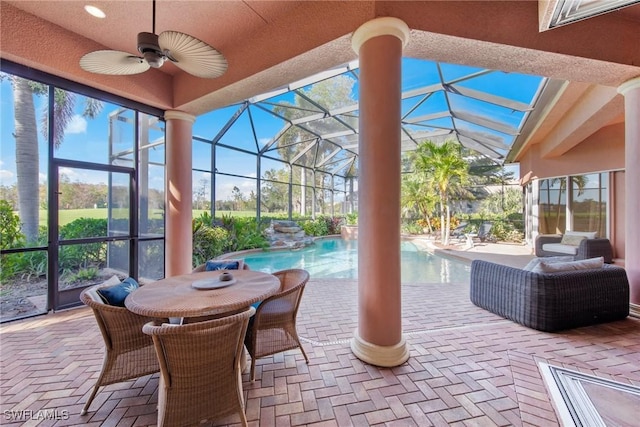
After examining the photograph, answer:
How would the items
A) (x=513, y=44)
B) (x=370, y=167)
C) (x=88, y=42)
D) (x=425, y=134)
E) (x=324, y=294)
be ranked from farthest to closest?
(x=425, y=134) → (x=324, y=294) → (x=88, y=42) → (x=513, y=44) → (x=370, y=167)

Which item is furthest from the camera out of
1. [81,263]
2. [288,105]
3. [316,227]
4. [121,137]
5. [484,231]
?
[316,227]

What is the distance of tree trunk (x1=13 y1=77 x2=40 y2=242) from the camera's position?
3.51 m

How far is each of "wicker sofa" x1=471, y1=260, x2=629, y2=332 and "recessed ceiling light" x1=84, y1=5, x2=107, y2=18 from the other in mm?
5582

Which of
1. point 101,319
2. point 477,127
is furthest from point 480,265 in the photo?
point 477,127

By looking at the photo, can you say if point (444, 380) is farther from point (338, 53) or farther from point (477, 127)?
point (477, 127)

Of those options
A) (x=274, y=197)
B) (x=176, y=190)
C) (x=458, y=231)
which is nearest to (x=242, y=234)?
(x=274, y=197)

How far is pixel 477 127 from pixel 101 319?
10.3m

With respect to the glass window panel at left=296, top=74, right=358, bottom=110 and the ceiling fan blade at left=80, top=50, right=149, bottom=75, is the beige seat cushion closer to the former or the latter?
the glass window panel at left=296, top=74, right=358, bottom=110

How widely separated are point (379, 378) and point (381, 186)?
163 cm

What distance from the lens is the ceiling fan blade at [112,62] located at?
7.27 feet

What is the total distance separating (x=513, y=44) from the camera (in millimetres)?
2797

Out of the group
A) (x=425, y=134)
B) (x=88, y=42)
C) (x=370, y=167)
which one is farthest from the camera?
(x=425, y=134)

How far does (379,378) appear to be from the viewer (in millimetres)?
2271

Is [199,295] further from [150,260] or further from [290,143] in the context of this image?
[290,143]
